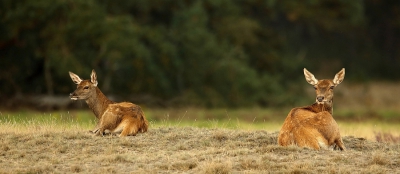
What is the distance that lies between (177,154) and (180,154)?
0.17ft

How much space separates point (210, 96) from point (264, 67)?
268 inches

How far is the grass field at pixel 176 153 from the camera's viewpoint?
10.7m

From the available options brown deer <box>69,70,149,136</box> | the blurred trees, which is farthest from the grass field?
the blurred trees

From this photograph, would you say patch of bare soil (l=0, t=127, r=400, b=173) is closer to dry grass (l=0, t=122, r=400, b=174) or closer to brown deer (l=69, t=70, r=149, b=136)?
dry grass (l=0, t=122, r=400, b=174)

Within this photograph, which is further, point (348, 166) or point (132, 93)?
point (132, 93)

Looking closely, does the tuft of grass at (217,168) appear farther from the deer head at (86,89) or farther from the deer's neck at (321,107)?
the deer head at (86,89)

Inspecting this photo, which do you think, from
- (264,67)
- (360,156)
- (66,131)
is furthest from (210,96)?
(360,156)

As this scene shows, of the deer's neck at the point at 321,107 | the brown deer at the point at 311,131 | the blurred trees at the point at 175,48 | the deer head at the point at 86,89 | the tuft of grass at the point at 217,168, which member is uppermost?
the blurred trees at the point at 175,48

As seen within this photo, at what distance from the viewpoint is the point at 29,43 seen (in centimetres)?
3052

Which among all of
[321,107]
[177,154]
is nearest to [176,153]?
[177,154]

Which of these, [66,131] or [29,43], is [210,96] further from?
[66,131]

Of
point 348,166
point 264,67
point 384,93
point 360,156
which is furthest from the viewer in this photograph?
point 384,93

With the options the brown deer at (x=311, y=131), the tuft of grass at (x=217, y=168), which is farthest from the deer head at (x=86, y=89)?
the tuft of grass at (x=217, y=168)

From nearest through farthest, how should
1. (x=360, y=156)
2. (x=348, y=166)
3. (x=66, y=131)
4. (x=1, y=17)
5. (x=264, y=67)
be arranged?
(x=348, y=166)
(x=360, y=156)
(x=66, y=131)
(x=1, y=17)
(x=264, y=67)
